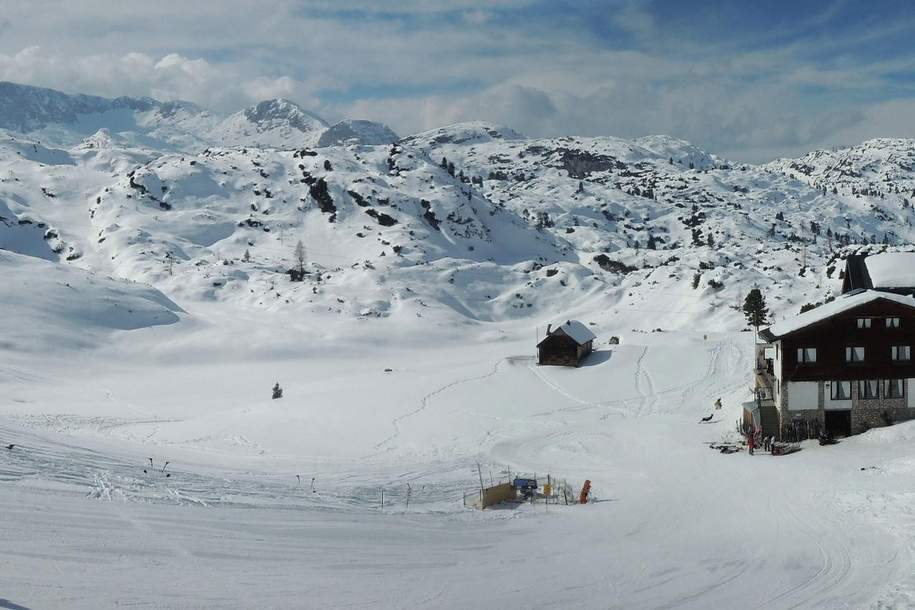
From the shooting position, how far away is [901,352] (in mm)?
41500

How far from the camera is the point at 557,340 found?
6850 centimetres

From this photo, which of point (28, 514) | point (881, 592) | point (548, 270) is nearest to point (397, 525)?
point (28, 514)

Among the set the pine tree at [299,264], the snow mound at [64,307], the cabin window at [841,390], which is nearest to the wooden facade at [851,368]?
the cabin window at [841,390]

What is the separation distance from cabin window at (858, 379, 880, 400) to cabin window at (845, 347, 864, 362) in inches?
50.5

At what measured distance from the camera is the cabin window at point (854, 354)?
4125 cm

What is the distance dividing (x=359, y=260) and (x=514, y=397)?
96619 millimetres

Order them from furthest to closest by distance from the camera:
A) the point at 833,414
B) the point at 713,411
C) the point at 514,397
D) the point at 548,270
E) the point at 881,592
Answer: the point at 548,270 → the point at 514,397 → the point at 713,411 → the point at 833,414 → the point at 881,592

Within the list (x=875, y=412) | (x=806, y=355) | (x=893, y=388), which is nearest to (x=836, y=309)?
(x=806, y=355)

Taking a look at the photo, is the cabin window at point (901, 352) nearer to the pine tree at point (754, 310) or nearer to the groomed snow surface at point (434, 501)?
the groomed snow surface at point (434, 501)

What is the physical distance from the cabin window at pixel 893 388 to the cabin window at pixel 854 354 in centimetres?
188

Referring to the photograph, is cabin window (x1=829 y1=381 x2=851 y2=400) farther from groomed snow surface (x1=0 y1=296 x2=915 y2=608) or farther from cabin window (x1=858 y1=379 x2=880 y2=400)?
groomed snow surface (x1=0 y1=296 x2=915 y2=608)

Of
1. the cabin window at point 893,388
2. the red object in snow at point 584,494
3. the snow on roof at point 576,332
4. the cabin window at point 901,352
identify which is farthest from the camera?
the snow on roof at point 576,332

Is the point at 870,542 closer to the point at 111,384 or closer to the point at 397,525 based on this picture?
the point at 397,525

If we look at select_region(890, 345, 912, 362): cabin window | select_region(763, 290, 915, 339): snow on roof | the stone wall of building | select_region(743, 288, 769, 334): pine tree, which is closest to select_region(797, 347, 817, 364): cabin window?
select_region(763, 290, 915, 339): snow on roof
